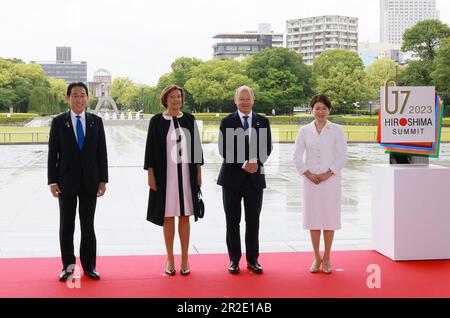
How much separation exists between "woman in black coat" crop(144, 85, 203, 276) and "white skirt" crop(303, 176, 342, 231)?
0.92 meters

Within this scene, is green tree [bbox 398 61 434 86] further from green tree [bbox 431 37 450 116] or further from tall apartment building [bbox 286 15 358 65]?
tall apartment building [bbox 286 15 358 65]

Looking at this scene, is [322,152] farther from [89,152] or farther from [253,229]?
[89,152]

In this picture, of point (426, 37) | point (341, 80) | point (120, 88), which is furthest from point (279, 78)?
point (120, 88)

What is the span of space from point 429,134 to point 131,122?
45.3 metres

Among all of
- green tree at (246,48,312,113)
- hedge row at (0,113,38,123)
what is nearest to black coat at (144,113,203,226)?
hedge row at (0,113,38,123)

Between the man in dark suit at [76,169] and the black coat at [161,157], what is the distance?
378 millimetres

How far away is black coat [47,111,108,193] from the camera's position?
4.66 metres

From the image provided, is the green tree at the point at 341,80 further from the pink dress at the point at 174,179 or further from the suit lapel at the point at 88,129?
the suit lapel at the point at 88,129

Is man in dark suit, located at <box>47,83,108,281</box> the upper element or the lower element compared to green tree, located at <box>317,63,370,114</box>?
lower

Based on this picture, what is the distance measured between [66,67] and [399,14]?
89.6 metres

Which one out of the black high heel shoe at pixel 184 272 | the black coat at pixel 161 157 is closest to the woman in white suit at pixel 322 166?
the black coat at pixel 161 157

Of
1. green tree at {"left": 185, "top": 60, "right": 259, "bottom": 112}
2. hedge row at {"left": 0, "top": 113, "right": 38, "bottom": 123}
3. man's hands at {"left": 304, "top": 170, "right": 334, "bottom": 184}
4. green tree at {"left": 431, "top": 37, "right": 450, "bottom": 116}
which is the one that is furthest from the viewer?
green tree at {"left": 185, "top": 60, "right": 259, "bottom": 112}

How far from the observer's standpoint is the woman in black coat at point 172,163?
15.7 feet
